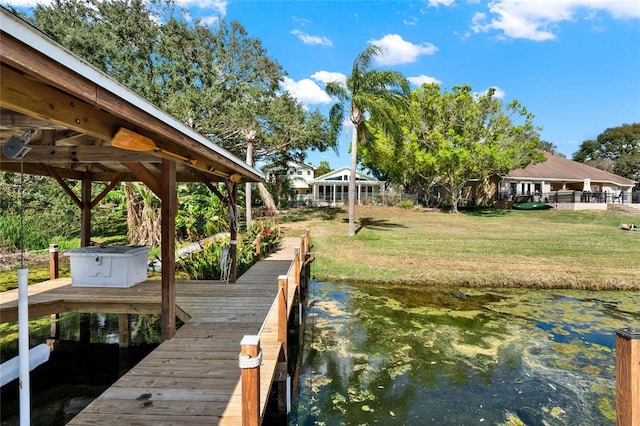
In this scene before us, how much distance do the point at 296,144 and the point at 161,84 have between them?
7725mm

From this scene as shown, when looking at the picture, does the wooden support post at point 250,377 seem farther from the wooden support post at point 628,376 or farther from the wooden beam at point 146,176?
the wooden beam at point 146,176

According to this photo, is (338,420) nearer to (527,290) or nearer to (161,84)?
(527,290)

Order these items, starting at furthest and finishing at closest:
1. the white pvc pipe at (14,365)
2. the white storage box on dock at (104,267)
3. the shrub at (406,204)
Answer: the shrub at (406,204), the white storage box on dock at (104,267), the white pvc pipe at (14,365)

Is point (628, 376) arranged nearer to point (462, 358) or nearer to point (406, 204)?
point (462, 358)

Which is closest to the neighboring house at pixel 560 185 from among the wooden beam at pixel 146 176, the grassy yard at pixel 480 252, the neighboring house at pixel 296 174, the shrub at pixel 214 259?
the grassy yard at pixel 480 252

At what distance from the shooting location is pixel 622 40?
48.8 ft

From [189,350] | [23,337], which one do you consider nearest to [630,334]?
[23,337]

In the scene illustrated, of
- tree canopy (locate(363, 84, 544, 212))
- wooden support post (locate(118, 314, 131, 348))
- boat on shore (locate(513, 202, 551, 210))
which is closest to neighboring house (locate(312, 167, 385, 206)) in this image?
tree canopy (locate(363, 84, 544, 212))

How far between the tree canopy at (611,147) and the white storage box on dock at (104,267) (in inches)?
2340

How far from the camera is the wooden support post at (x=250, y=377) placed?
2.27 m

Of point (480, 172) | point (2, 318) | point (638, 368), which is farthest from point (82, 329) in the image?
point (480, 172)

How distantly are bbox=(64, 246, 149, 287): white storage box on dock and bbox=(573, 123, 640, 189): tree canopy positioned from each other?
59442 millimetres

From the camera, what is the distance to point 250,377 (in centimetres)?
234

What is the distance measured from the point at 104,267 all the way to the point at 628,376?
23.2 feet
